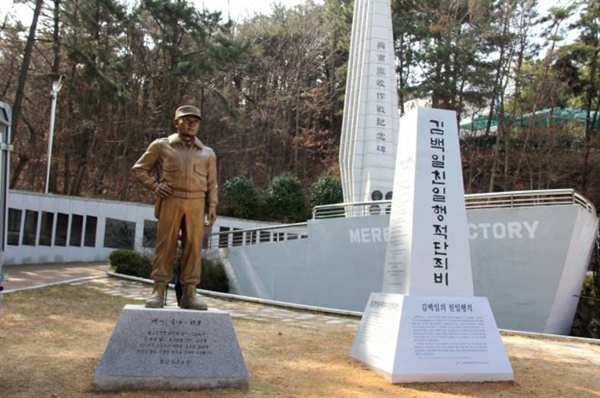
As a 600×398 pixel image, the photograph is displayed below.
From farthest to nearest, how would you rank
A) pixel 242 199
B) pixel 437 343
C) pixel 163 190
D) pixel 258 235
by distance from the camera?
pixel 242 199 < pixel 258 235 < pixel 437 343 < pixel 163 190

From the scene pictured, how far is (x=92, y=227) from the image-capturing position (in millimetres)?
22094

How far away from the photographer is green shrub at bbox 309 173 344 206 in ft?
87.5

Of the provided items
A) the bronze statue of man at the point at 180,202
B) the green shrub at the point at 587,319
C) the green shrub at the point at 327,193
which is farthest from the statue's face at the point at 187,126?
the green shrub at the point at 327,193

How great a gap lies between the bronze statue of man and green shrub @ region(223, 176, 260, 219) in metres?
21.0

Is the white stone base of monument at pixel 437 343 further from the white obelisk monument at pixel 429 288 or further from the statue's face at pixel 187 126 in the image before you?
the statue's face at pixel 187 126

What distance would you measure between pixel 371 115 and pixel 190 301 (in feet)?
50.8

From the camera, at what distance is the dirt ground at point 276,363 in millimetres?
5496

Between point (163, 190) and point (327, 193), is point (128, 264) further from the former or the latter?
point (163, 190)

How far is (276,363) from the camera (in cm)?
684

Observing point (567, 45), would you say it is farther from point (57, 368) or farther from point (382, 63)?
point (57, 368)

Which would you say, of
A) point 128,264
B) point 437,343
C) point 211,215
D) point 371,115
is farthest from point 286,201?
point 211,215

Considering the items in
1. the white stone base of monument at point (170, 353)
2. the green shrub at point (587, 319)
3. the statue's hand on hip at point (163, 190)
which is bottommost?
the green shrub at point (587, 319)

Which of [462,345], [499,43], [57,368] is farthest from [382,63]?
[57,368]

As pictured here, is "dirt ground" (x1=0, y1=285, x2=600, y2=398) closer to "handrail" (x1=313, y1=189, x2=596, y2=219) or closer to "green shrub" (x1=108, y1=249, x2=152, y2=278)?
"handrail" (x1=313, y1=189, x2=596, y2=219)
